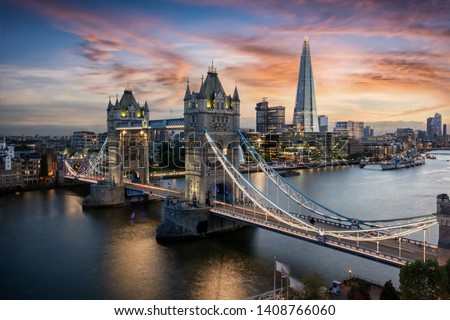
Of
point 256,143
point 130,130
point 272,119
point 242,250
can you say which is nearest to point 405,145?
point 272,119

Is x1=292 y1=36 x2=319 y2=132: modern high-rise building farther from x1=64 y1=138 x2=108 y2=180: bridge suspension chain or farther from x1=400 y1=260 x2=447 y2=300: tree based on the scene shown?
x1=400 y1=260 x2=447 y2=300: tree

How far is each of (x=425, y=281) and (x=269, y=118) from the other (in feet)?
316

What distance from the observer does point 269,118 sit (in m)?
106

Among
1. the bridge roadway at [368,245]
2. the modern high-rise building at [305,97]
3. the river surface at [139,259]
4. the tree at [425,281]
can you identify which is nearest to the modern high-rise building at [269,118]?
the modern high-rise building at [305,97]

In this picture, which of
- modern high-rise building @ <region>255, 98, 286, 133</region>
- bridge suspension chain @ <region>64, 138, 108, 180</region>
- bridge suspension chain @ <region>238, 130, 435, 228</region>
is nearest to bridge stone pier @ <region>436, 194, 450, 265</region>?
bridge suspension chain @ <region>238, 130, 435, 228</region>

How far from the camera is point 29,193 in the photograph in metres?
38.7

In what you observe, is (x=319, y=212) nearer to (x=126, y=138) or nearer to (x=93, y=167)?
(x=126, y=138)

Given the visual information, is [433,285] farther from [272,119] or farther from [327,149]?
[272,119]

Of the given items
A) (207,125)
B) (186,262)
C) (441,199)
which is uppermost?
(207,125)

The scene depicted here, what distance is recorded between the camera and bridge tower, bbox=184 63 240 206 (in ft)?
76.1

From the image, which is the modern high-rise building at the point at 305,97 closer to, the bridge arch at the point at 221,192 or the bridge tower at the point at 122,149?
the bridge tower at the point at 122,149

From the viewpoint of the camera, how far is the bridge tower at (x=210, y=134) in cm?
2320

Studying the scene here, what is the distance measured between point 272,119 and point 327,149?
19.3 m

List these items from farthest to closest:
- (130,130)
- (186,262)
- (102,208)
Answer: (130,130)
(102,208)
(186,262)
